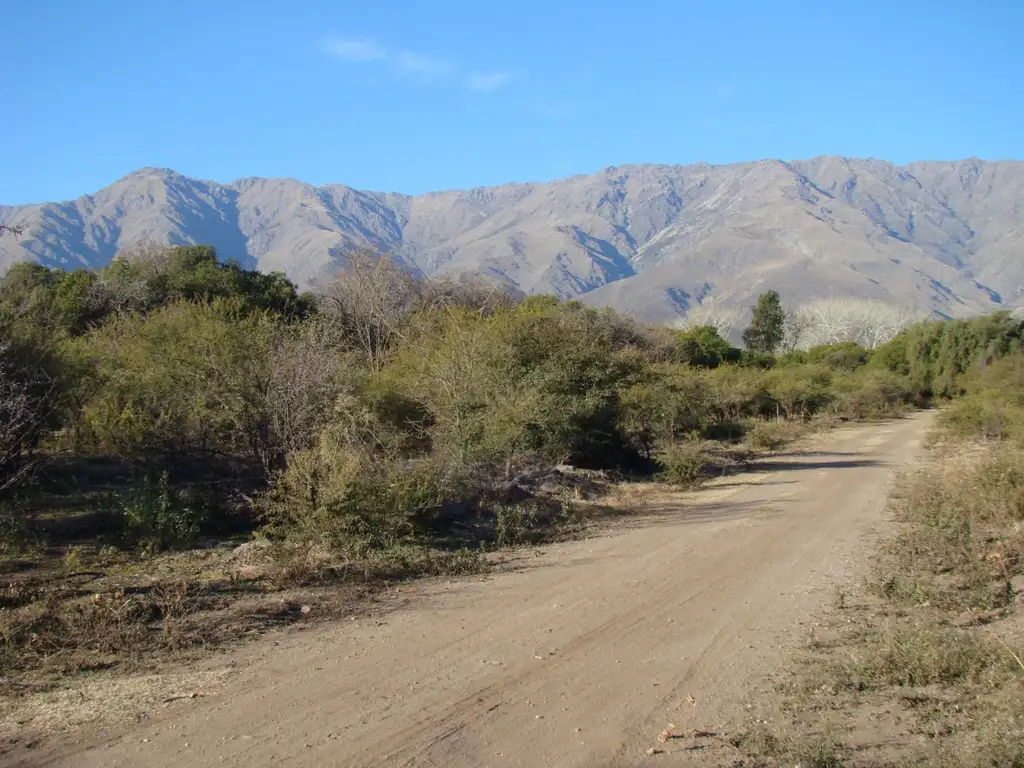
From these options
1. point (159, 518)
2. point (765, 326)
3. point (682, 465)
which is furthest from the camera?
point (765, 326)

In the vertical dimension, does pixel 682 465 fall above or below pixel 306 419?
below

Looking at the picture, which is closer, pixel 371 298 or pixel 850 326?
pixel 371 298

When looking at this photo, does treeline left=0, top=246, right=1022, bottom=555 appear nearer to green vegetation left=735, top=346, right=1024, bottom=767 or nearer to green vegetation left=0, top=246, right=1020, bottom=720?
green vegetation left=0, top=246, right=1020, bottom=720

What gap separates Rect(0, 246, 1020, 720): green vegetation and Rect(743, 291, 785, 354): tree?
58924 millimetres

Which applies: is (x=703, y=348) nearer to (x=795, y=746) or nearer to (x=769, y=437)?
(x=769, y=437)

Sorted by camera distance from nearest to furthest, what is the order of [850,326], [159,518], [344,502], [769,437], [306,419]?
[344,502] → [159,518] → [306,419] → [769,437] → [850,326]

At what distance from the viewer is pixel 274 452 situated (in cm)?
1506

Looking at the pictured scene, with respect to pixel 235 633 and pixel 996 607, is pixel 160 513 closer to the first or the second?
pixel 235 633

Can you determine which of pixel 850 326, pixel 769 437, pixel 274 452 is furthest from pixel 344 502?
pixel 850 326

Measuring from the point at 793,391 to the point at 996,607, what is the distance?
4044 cm

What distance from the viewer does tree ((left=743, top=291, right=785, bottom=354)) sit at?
83625 millimetres

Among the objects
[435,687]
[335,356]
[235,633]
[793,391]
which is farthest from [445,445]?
[793,391]

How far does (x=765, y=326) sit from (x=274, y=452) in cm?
7550

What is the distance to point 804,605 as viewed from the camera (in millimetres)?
9453
